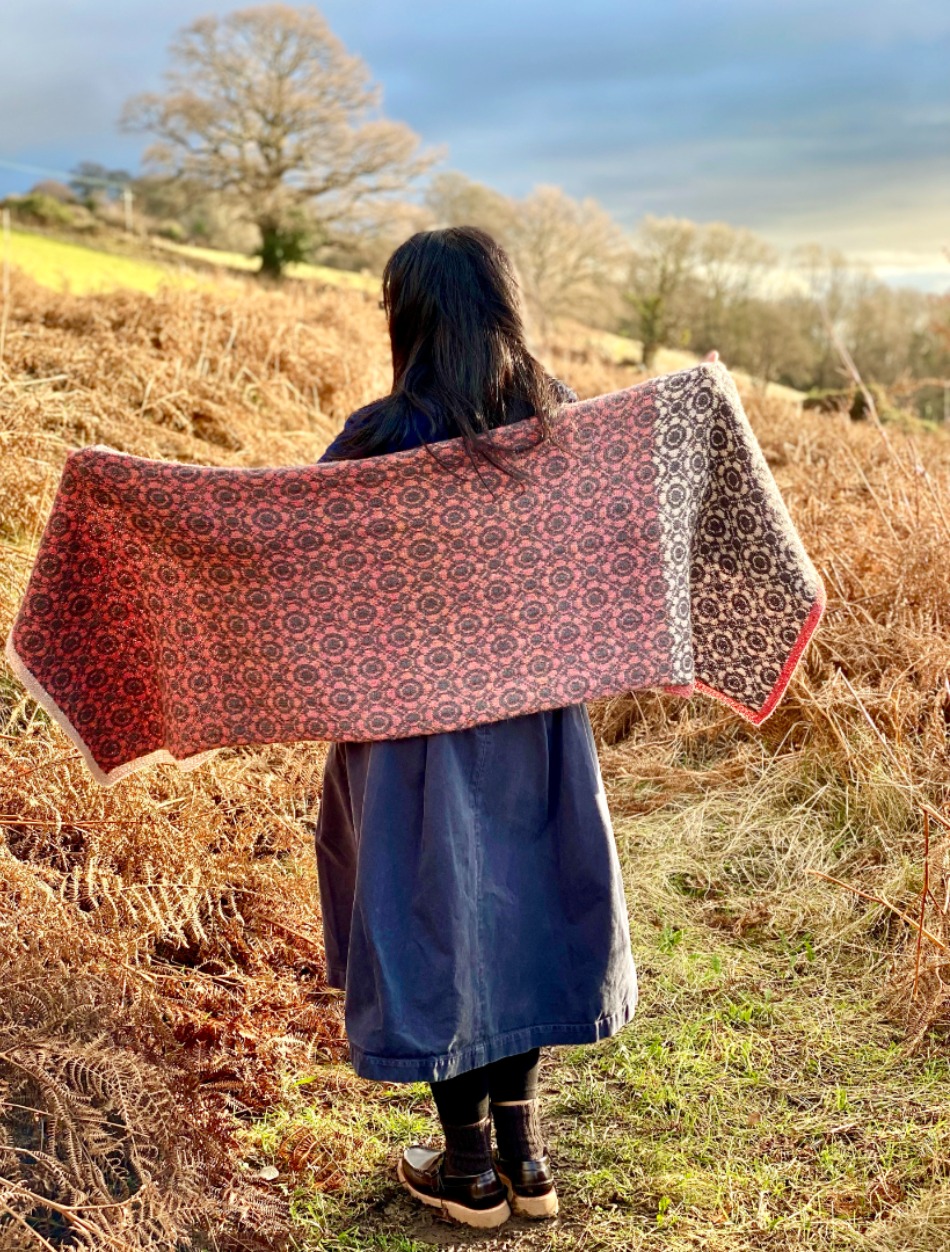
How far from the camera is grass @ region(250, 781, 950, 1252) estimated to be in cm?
234

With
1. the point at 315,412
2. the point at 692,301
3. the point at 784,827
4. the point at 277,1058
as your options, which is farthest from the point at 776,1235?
the point at 692,301

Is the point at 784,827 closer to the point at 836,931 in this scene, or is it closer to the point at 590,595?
the point at 836,931

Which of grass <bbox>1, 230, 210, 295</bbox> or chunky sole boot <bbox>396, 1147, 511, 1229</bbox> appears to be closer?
chunky sole boot <bbox>396, 1147, 511, 1229</bbox>

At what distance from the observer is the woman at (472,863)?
206 cm

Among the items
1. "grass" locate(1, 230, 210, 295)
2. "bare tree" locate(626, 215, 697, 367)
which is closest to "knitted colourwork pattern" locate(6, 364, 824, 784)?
"grass" locate(1, 230, 210, 295)

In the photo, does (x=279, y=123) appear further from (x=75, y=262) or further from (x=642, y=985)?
(x=642, y=985)

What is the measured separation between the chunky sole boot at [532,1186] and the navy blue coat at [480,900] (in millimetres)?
306

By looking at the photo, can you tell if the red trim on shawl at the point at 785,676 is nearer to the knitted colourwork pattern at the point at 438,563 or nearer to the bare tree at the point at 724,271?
the knitted colourwork pattern at the point at 438,563

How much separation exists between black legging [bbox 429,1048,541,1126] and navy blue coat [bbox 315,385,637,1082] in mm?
106

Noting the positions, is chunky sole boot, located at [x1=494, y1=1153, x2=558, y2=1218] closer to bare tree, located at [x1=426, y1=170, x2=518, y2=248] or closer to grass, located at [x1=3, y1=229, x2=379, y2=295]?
grass, located at [x1=3, y1=229, x2=379, y2=295]

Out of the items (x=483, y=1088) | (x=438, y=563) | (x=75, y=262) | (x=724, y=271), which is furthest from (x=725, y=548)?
(x=724, y=271)

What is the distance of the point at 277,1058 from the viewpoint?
288cm

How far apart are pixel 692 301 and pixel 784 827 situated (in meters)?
23.8

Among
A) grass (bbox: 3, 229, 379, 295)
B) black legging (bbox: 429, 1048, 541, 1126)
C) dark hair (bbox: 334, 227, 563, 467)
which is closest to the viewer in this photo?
dark hair (bbox: 334, 227, 563, 467)
